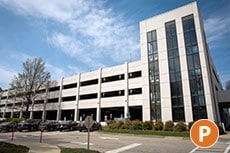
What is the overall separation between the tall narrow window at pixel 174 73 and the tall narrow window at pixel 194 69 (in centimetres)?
171

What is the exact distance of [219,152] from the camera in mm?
11227

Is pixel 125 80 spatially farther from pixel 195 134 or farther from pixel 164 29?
pixel 195 134

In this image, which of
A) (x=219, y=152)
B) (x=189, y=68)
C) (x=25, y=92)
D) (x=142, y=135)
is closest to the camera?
(x=219, y=152)

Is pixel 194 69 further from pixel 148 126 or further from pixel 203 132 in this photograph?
pixel 203 132

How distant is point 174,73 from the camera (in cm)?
3250

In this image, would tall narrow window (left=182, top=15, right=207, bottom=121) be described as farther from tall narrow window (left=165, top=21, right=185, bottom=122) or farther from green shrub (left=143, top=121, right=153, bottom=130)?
green shrub (left=143, top=121, right=153, bottom=130)

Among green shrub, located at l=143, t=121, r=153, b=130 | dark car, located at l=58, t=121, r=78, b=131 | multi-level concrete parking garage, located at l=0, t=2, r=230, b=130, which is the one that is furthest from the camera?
dark car, located at l=58, t=121, r=78, b=131

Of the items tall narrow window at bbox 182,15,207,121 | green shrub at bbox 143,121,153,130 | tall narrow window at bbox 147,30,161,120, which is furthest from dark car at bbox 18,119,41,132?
tall narrow window at bbox 182,15,207,121

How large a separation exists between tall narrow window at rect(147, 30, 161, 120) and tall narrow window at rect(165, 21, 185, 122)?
2350mm

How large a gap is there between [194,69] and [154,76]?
6838 millimetres

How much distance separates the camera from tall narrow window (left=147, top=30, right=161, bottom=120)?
32.7 metres

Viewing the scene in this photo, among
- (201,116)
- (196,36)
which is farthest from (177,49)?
(201,116)

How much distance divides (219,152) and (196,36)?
79.8ft

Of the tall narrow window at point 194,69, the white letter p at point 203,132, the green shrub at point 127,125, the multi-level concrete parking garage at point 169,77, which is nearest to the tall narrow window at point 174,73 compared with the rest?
the multi-level concrete parking garage at point 169,77
